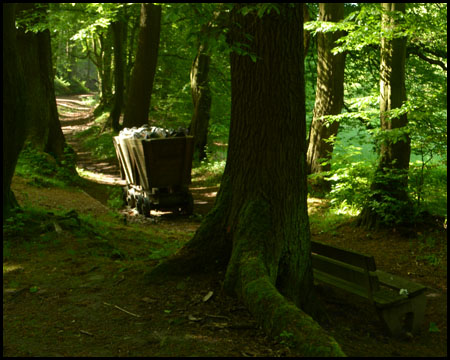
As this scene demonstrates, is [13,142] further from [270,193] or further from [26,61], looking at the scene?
[26,61]

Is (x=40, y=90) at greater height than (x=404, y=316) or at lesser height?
greater

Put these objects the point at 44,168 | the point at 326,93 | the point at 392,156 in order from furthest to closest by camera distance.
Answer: the point at 44,168, the point at 326,93, the point at 392,156

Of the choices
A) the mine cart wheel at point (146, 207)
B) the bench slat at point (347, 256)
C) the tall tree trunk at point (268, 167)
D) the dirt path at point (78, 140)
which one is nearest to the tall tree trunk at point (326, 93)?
the mine cart wheel at point (146, 207)

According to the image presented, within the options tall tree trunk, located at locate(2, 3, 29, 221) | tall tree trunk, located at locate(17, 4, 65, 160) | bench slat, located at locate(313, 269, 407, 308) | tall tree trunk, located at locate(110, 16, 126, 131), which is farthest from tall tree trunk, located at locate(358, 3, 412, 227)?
tall tree trunk, located at locate(110, 16, 126, 131)

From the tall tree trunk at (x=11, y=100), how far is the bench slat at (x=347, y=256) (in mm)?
4401

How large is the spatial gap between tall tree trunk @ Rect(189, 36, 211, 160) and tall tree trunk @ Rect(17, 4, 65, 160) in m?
4.97

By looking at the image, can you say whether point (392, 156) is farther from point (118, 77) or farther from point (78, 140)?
point (78, 140)

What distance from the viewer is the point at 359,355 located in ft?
13.8

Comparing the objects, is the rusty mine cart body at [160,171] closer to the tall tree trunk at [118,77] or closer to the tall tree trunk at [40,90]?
the tall tree trunk at [40,90]

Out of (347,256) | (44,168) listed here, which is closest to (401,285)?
(347,256)

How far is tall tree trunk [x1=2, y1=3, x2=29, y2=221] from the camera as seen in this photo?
21.1 ft

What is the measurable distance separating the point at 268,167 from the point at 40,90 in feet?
37.3

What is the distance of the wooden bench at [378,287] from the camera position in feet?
16.3

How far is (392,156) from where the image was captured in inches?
330
